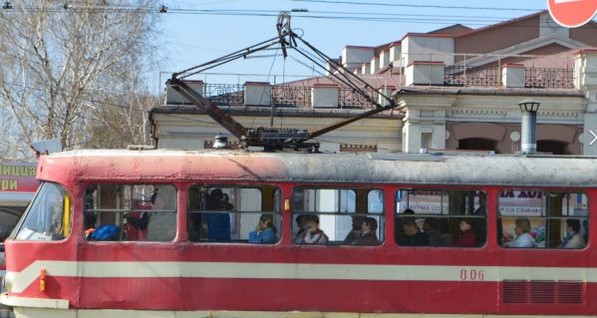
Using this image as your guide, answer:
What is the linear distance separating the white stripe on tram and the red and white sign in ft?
10.9

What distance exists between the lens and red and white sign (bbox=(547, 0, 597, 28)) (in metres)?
9.23

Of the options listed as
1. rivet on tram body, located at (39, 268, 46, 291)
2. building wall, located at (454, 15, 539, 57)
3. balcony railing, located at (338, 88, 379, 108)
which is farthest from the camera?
building wall, located at (454, 15, 539, 57)

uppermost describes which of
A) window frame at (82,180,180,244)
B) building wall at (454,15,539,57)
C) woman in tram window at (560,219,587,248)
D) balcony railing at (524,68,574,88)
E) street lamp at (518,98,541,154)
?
building wall at (454,15,539,57)

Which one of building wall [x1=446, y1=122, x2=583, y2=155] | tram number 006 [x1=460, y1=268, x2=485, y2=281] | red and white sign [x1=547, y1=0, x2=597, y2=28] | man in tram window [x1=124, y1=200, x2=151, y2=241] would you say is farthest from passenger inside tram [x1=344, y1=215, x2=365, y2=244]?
building wall [x1=446, y1=122, x2=583, y2=155]

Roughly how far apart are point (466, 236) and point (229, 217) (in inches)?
115

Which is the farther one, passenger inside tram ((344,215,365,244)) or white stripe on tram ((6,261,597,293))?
passenger inside tram ((344,215,365,244))

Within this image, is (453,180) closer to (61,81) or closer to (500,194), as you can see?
(500,194)

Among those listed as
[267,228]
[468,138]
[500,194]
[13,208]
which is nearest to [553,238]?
[500,194]

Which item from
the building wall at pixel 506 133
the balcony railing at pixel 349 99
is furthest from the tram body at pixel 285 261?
the balcony railing at pixel 349 99

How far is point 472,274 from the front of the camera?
1113 cm

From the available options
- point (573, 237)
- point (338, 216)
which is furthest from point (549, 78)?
point (338, 216)

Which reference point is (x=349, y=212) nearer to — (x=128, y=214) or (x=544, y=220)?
(x=544, y=220)

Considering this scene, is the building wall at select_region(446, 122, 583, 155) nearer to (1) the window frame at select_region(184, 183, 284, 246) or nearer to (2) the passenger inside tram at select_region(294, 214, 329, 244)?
(2) the passenger inside tram at select_region(294, 214, 329, 244)

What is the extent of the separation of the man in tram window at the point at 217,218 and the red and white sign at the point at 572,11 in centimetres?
436
